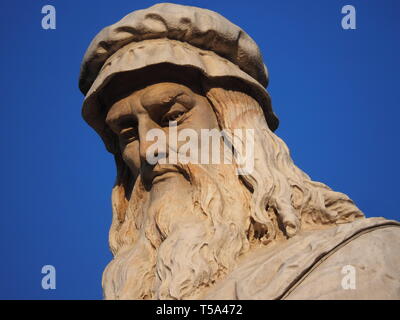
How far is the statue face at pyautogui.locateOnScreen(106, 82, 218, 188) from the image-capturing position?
22.6 feet

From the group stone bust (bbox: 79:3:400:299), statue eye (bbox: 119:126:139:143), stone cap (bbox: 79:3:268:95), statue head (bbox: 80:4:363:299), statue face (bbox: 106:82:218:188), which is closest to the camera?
stone bust (bbox: 79:3:400:299)

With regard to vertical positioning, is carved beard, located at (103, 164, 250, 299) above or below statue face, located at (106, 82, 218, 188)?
below

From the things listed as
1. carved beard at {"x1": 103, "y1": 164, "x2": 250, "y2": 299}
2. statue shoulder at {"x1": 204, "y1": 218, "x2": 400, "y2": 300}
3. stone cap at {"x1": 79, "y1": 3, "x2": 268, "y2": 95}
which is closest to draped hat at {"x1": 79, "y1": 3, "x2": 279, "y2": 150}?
stone cap at {"x1": 79, "y1": 3, "x2": 268, "y2": 95}

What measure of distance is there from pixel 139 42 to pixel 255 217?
5.19 ft

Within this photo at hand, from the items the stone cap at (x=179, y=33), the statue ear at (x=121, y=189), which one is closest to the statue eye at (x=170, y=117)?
the stone cap at (x=179, y=33)

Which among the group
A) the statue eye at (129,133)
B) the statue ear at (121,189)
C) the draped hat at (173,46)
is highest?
the draped hat at (173,46)

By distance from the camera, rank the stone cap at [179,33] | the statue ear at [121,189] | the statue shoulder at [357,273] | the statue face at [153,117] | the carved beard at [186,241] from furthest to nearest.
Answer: the statue ear at [121,189], the stone cap at [179,33], the statue face at [153,117], the carved beard at [186,241], the statue shoulder at [357,273]

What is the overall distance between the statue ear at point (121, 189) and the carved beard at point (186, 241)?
0.47 m

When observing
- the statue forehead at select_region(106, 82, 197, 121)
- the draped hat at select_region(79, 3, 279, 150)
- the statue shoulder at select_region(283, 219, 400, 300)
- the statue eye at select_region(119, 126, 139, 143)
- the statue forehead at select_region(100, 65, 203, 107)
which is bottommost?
the statue shoulder at select_region(283, 219, 400, 300)

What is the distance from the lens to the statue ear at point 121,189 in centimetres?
751

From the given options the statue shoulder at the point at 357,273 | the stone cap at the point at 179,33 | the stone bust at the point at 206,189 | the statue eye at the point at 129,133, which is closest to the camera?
the statue shoulder at the point at 357,273

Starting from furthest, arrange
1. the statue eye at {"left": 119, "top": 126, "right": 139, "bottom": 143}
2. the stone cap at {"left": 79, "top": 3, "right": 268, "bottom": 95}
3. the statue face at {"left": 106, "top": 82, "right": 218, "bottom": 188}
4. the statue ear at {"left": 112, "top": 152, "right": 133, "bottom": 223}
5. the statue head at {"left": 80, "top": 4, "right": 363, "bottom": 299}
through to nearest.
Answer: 1. the statue ear at {"left": 112, "top": 152, "right": 133, "bottom": 223}
2. the statue eye at {"left": 119, "top": 126, "right": 139, "bottom": 143}
3. the stone cap at {"left": 79, "top": 3, "right": 268, "bottom": 95}
4. the statue face at {"left": 106, "top": 82, "right": 218, "bottom": 188}
5. the statue head at {"left": 80, "top": 4, "right": 363, "bottom": 299}

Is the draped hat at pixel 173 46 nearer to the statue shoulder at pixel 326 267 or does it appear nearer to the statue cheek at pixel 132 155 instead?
the statue cheek at pixel 132 155

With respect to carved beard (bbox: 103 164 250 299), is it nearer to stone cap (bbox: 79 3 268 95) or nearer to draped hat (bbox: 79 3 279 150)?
draped hat (bbox: 79 3 279 150)
